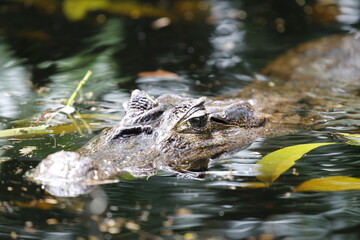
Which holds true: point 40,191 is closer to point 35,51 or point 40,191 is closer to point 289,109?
point 289,109

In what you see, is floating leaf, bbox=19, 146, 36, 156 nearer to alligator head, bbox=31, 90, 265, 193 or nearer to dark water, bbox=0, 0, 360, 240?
dark water, bbox=0, 0, 360, 240

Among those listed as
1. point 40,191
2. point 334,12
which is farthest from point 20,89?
point 334,12

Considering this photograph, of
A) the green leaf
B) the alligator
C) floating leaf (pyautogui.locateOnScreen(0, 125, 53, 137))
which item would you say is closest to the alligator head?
the alligator

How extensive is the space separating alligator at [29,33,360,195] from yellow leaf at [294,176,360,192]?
805mm

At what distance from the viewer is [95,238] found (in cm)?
311

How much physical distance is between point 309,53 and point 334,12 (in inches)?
87.0

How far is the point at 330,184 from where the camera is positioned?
3754 millimetres

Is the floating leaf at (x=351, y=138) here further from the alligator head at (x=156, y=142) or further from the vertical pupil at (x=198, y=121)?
the vertical pupil at (x=198, y=121)

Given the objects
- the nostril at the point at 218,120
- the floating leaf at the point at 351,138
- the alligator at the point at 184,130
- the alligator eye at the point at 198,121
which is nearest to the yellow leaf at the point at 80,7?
the alligator at the point at 184,130

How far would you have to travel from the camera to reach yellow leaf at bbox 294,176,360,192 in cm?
369

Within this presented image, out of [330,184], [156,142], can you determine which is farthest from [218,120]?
[330,184]

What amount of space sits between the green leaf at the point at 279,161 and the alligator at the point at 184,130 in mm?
446

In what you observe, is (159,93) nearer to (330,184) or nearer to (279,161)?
(279,161)

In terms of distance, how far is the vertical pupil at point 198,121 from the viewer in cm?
455
